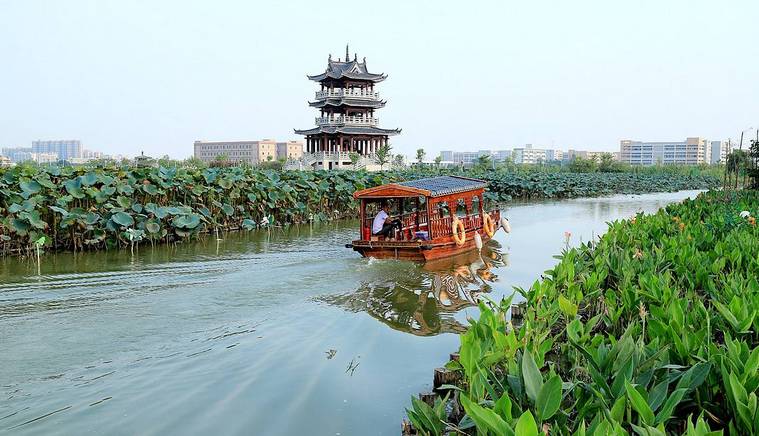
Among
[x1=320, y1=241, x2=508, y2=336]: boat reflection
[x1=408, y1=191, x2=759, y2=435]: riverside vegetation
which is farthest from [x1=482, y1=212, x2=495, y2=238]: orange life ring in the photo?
[x1=408, y1=191, x2=759, y2=435]: riverside vegetation

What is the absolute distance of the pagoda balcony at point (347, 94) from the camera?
3888 centimetres

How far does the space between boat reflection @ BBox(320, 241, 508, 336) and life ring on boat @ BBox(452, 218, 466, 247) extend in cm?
35

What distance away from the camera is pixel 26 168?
12.3 meters

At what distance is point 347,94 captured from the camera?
39062 millimetres

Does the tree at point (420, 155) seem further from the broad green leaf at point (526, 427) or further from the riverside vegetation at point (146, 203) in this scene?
the broad green leaf at point (526, 427)

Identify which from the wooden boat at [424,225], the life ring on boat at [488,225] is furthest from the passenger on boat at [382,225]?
the life ring on boat at [488,225]

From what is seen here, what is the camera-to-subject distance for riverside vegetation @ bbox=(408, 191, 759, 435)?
7.95 ft

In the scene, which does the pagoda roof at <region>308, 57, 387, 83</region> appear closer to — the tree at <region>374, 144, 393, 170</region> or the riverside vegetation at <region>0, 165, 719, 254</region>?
the tree at <region>374, 144, 393, 170</region>

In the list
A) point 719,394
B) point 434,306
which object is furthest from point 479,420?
point 434,306

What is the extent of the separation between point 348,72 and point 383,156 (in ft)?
18.2

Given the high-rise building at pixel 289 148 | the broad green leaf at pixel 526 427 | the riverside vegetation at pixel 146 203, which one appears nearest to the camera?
the broad green leaf at pixel 526 427

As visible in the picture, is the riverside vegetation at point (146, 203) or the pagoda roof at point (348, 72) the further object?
the pagoda roof at point (348, 72)

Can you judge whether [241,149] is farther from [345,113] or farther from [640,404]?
[640,404]

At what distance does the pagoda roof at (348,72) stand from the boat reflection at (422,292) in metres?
27.3
